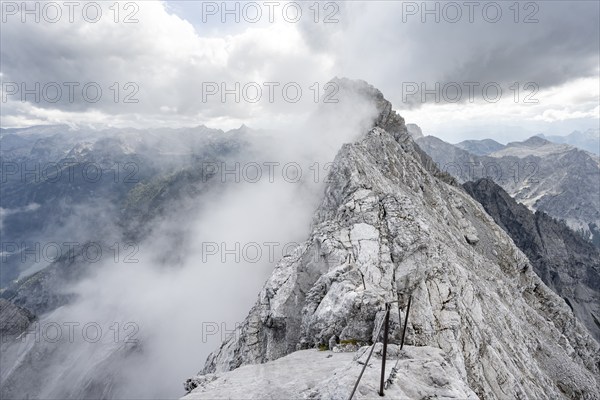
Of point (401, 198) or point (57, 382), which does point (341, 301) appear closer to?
point (401, 198)

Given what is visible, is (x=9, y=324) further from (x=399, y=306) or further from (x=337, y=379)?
(x=337, y=379)

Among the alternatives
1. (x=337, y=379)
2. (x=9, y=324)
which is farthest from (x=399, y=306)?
→ (x=9, y=324)

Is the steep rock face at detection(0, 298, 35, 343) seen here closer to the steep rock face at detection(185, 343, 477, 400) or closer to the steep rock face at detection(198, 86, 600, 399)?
the steep rock face at detection(198, 86, 600, 399)

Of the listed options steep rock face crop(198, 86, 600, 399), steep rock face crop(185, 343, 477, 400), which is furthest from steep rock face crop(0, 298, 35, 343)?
steep rock face crop(185, 343, 477, 400)

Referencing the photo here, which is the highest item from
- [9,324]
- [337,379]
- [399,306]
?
[399,306]

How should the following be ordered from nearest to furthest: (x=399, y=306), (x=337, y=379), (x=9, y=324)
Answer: (x=337, y=379) < (x=399, y=306) < (x=9, y=324)

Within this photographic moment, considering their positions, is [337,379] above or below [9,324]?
above

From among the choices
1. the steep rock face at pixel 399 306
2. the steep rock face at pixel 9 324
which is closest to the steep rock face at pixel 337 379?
the steep rock face at pixel 399 306

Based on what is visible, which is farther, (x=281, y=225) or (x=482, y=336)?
(x=281, y=225)

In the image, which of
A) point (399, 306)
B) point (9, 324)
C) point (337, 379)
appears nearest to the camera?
point (337, 379)

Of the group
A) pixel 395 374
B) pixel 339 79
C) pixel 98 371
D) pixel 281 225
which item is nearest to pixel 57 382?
pixel 98 371
